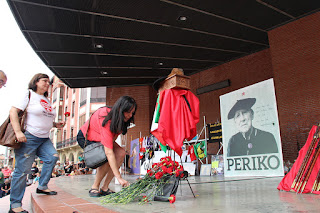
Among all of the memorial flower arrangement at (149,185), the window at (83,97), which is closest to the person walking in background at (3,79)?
the memorial flower arrangement at (149,185)

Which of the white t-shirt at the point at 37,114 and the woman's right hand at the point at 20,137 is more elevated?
the white t-shirt at the point at 37,114

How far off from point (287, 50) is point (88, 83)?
8.50m

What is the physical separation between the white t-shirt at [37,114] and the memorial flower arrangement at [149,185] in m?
1.08

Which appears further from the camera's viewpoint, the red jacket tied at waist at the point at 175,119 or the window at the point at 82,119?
the window at the point at 82,119

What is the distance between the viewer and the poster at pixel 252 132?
16.4 feet

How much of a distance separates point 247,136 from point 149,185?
370cm

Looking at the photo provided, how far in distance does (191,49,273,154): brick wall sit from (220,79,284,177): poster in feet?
11.6

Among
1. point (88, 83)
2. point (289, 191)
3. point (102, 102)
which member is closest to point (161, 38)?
point (88, 83)

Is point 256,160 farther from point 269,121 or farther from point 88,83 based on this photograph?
point 88,83

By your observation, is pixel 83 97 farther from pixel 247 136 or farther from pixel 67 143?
pixel 247 136

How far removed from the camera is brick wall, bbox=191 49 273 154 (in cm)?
889

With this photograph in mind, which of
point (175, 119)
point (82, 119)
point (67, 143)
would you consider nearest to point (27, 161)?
point (175, 119)

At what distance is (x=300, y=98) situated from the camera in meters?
6.76

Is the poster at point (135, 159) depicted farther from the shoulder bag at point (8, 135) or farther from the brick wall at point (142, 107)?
the shoulder bag at point (8, 135)
